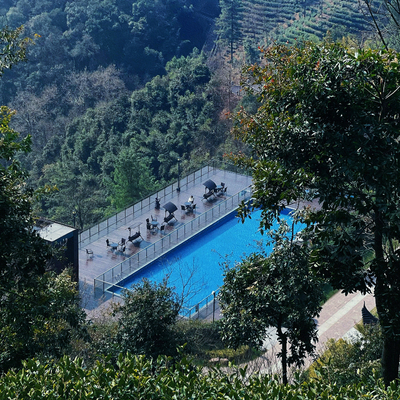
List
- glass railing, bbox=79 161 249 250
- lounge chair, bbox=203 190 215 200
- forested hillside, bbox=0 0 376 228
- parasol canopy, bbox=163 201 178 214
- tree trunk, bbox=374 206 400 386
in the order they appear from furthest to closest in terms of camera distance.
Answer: forested hillside, bbox=0 0 376 228 → lounge chair, bbox=203 190 215 200 → parasol canopy, bbox=163 201 178 214 → glass railing, bbox=79 161 249 250 → tree trunk, bbox=374 206 400 386

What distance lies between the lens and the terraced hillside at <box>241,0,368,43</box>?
41781mm

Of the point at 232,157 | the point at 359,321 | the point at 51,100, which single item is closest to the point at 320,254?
the point at 232,157

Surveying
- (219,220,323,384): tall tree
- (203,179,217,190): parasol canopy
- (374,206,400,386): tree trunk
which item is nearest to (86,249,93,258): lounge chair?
(203,179,217,190): parasol canopy

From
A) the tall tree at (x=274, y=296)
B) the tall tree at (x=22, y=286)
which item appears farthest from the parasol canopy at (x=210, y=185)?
the tall tree at (x=22, y=286)

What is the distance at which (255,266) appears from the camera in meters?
9.34

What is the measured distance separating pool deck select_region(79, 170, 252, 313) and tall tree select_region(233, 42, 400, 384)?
11267 millimetres

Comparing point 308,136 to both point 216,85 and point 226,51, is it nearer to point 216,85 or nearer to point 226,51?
point 216,85

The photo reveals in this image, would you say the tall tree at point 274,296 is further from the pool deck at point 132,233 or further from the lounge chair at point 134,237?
the lounge chair at point 134,237

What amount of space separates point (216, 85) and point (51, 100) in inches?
437

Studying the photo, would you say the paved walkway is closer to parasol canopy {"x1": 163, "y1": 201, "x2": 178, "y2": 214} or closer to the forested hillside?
parasol canopy {"x1": 163, "y1": 201, "x2": 178, "y2": 214}

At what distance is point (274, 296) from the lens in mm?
8875

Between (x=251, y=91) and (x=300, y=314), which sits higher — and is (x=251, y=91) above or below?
above

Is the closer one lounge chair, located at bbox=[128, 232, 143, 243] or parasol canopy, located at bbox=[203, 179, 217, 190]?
lounge chair, located at bbox=[128, 232, 143, 243]

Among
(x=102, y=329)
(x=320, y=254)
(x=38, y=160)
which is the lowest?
(x=38, y=160)
